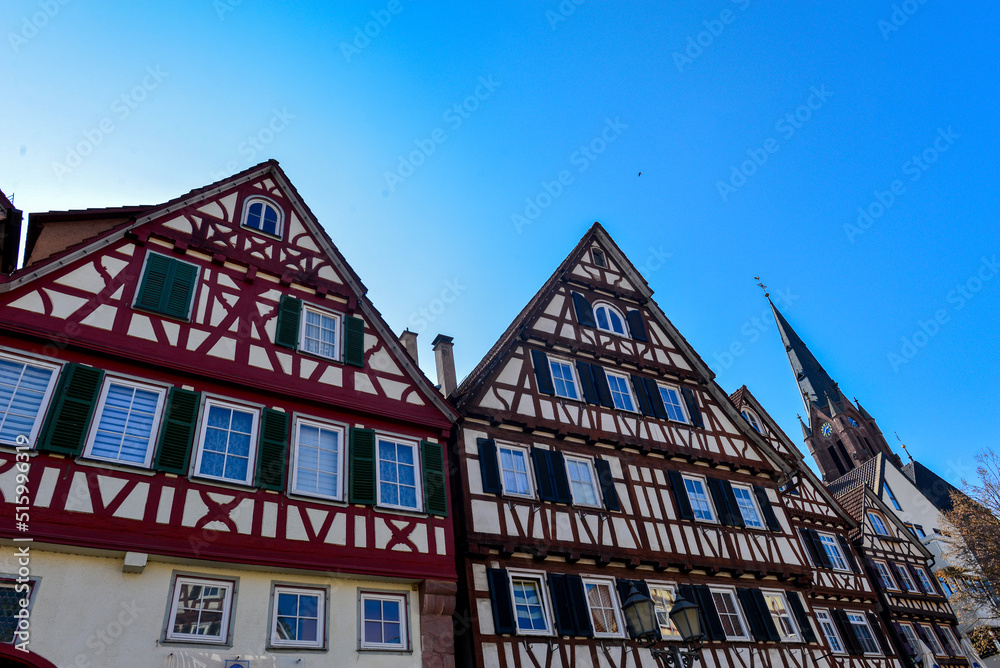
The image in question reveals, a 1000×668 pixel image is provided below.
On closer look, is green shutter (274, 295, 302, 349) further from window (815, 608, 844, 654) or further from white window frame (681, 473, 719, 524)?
window (815, 608, 844, 654)

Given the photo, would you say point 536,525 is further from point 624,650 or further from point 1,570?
point 1,570

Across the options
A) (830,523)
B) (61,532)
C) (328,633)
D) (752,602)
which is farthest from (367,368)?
(830,523)

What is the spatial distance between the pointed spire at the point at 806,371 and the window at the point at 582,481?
54878mm

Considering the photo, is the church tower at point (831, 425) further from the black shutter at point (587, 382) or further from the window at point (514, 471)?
the window at point (514, 471)

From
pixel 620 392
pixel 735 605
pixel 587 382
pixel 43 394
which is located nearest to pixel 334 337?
pixel 43 394

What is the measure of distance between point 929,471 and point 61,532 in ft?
195

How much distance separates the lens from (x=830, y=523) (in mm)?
23484

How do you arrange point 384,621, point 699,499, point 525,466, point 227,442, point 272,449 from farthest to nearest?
point 699,499 → point 525,466 → point 272,449 → point 227,442 → point 384,621

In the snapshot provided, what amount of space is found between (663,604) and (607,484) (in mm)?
2843

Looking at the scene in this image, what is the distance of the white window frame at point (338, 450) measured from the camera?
11414 millimetres

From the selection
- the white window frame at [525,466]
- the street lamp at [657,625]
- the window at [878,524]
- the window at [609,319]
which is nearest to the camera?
the street lamp at [657,625]

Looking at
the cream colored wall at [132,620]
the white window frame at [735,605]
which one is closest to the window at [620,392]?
the white window frame at [735,605]

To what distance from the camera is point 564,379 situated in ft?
58.6

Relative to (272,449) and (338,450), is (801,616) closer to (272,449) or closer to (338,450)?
(338,450)
